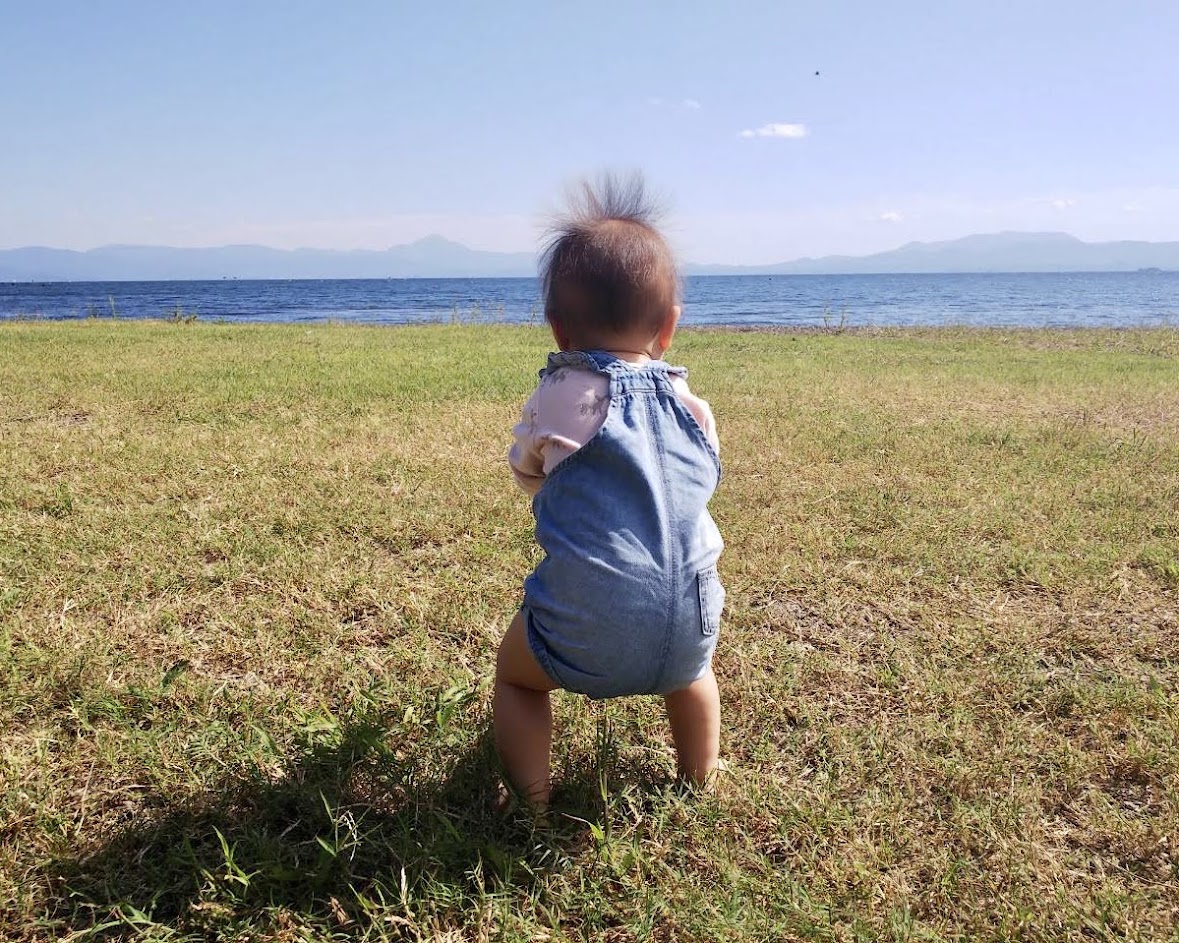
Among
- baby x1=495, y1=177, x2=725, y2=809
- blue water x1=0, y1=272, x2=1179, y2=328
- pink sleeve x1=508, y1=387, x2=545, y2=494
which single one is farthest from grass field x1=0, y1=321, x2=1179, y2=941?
blue water x1=0, y1=272, x2=1179, y2=328

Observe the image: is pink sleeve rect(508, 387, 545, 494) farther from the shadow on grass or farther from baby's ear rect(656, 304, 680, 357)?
the shadow on grass

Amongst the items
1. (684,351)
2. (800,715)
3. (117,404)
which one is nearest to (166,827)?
(800,715)

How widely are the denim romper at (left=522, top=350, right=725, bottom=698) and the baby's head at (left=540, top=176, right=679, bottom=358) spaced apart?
0.07 metres

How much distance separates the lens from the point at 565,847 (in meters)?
1.88

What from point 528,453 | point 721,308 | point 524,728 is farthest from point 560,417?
point 721,308

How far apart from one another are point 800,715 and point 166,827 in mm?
1764

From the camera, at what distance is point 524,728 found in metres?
1.94

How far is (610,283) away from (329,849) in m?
1.39

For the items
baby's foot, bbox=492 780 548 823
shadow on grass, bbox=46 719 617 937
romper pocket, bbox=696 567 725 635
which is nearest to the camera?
shadow on grass, bbox=46 719 617 937

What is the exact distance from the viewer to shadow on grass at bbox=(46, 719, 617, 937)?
1.67 m

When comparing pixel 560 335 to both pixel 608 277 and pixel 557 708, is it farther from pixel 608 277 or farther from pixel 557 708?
pixel 557 708

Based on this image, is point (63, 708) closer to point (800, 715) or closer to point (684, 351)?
point (800, 715)

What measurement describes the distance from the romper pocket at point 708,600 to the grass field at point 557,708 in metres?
0.54

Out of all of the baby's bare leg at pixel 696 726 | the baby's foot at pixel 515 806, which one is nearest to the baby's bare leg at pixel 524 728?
the baby's foot at pixel 515 806
